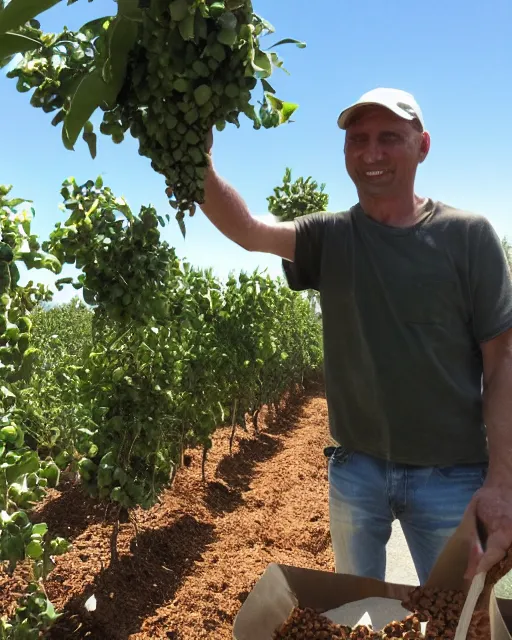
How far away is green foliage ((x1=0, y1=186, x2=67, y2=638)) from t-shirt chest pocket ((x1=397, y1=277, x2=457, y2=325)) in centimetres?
→ 113

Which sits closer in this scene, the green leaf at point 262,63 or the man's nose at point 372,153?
the green leaf at point 262,63

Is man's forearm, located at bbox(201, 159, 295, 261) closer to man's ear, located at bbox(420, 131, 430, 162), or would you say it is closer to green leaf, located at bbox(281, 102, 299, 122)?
green leaf, located at bbox(281, 102, 299, 122)

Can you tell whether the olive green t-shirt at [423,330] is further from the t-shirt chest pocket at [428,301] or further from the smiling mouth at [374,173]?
the smiling mouth at [374,173]

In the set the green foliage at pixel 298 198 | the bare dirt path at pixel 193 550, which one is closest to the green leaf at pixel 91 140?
the bare dirt path at pixel 193 550

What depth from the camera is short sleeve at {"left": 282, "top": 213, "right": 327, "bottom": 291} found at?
7.14 feet

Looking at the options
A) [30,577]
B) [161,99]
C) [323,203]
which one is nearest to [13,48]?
[161,99]

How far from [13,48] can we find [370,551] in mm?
1845

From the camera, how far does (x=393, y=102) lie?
6.49ft

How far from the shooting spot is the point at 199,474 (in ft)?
19.8

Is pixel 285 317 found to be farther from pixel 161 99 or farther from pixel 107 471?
pixel 161 99

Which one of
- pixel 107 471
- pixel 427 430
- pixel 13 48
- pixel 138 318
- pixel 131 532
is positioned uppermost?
pixel 13 48

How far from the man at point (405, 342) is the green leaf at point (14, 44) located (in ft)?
2.87

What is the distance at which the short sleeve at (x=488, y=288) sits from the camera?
196cm

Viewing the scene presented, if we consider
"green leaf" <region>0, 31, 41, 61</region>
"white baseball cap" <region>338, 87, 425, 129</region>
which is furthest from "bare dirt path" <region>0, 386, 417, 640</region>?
"green leaf" <region>0, 31, 41, 61</region>
